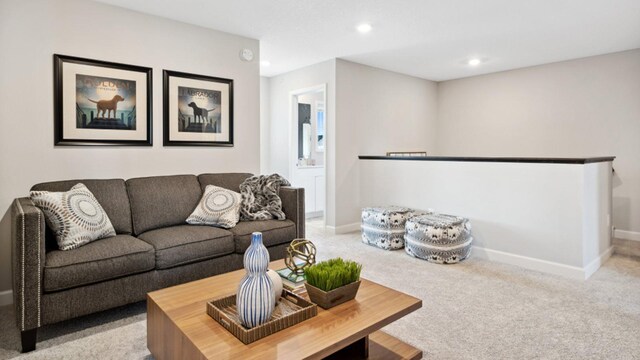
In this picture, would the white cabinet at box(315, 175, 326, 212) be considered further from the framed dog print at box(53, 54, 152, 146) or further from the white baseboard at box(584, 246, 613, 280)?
the white baseboard at box(584, 246, 613, 280)

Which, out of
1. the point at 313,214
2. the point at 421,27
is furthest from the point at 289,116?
the point at 421,27

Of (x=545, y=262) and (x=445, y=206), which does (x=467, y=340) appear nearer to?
(x=545, y=262)

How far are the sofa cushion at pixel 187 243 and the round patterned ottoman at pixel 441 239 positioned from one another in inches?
74.9

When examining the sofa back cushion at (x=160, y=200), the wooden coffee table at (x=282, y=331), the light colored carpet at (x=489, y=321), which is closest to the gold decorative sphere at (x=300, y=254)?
the wooden coffee table at (x=282, y=331)

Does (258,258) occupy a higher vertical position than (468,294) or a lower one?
higher

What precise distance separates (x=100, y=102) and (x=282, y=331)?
8.61 ft

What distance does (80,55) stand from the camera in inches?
116

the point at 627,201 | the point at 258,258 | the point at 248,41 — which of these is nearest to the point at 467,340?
the point at 258,258

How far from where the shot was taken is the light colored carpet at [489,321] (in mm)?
2023

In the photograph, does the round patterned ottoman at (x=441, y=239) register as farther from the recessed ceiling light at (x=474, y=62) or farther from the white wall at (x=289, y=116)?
the recessed ceiling light at (x=474, y=62)

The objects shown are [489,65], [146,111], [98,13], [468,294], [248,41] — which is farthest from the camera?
[489,65]

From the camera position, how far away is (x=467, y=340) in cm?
213

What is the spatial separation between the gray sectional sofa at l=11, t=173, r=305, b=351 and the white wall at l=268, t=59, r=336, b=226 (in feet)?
5.43

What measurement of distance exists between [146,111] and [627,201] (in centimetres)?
560
